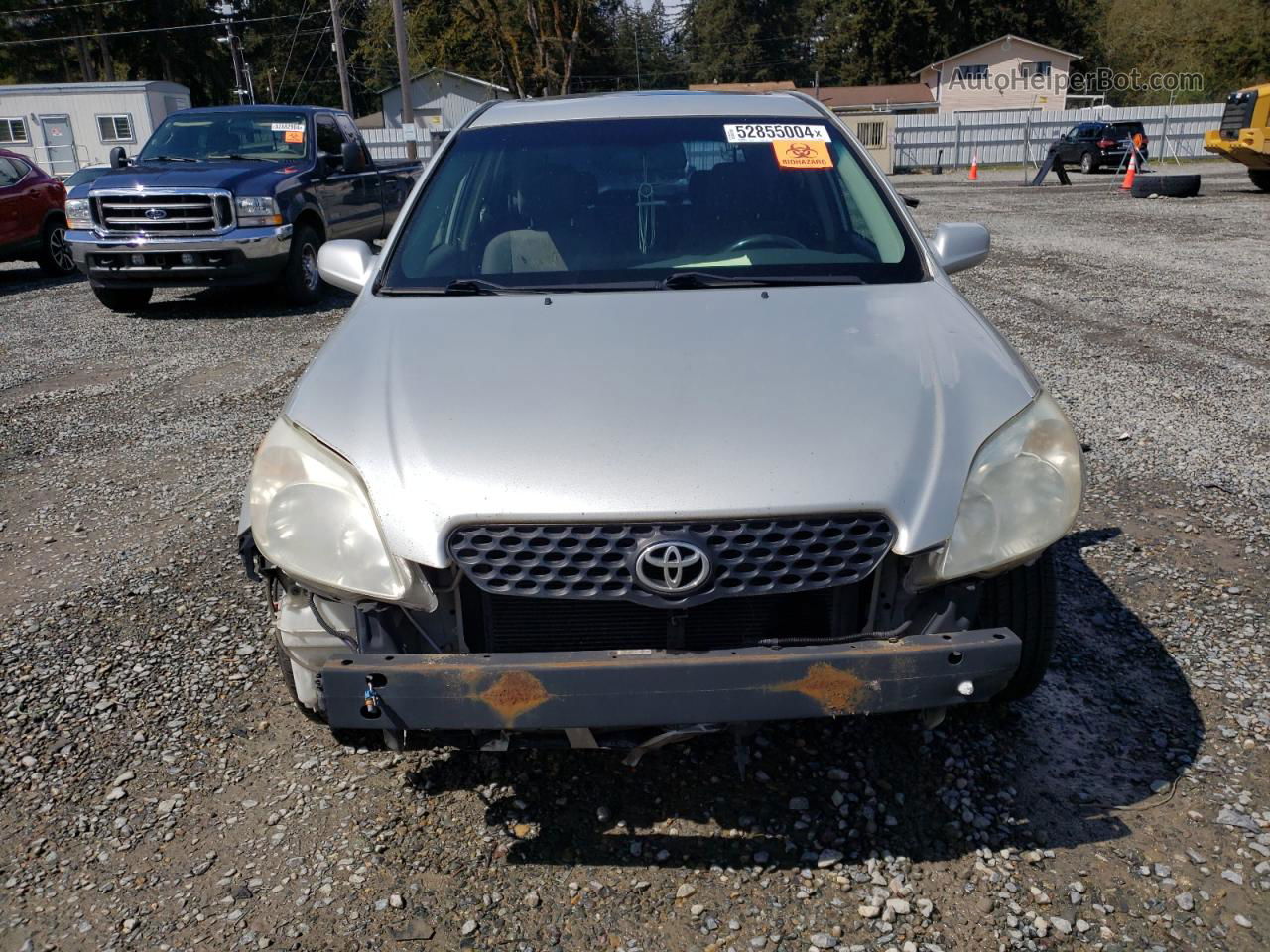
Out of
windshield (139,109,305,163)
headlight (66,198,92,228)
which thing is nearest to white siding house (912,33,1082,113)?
windshield (139,109,305,163)

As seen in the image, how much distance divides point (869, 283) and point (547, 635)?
151 cm

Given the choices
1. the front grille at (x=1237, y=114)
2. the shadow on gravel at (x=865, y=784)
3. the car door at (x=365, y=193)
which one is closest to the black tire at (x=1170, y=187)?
the front grille at (x=1237, y=114)

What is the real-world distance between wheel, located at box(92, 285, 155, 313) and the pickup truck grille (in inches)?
37.3

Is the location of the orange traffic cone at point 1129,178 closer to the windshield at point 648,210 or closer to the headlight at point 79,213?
the headlight at point 79,213

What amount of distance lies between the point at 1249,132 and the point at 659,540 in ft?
72.3

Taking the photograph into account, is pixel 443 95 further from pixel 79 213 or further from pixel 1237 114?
pixel 79 213

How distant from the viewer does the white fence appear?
3666 centimetres

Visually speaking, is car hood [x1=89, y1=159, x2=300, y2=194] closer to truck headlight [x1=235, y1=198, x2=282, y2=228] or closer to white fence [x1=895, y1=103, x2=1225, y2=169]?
truck headlight [x1=235, y1=198, x2=282, y2=228]

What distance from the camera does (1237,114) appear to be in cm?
2033

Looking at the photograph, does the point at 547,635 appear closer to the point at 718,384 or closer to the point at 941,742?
the point at 718,384

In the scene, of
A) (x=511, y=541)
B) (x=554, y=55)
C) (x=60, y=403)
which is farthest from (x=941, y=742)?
(x=554, y=55)

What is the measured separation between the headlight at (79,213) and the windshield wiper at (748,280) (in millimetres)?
8408

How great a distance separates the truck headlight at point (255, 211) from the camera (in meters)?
9.61

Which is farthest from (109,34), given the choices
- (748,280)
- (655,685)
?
(655,685)
